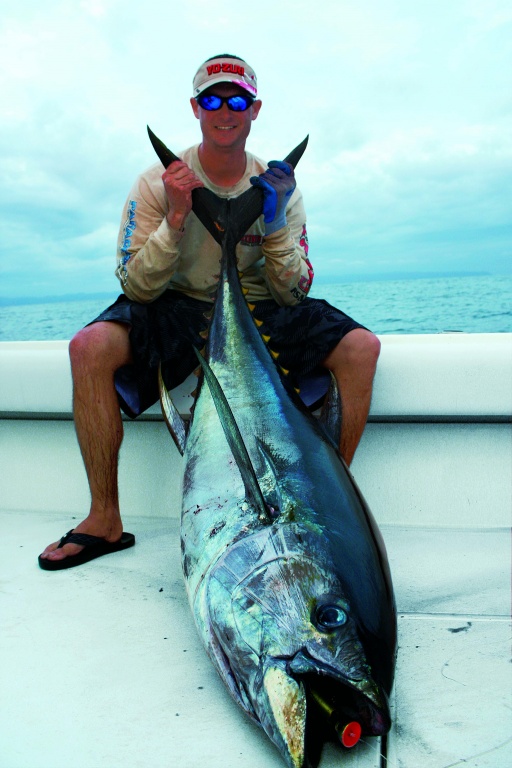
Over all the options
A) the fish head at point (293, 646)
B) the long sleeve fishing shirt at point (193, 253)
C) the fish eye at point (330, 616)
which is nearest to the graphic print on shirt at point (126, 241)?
the long sleeve fishing shirt at point (193, 253)

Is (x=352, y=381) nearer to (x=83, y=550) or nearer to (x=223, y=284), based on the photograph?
(x=223, y=284)

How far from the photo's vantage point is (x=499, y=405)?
2.22m

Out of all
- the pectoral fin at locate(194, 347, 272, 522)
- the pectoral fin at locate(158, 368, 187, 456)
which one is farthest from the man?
the pectoral fin at locate(194, 347, 272, 522)

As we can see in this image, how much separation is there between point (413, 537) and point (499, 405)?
1.74ft

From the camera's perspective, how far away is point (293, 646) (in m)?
0.97

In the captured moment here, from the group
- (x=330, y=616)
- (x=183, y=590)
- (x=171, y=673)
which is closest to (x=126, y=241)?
(x=183, y=590)

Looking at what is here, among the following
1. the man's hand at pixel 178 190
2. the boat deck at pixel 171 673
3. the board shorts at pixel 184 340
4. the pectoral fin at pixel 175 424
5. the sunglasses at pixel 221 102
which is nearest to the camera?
the boat deck at pixel 171 673

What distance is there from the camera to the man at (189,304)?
2029 millimetres

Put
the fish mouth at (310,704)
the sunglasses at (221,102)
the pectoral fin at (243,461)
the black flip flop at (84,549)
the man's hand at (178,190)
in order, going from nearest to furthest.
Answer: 1. the fish mouth at (310,704)
2. the pectoral fin at (243,461)
3. the black flip flop at (84,549)
4. the man's hand at (178,190)
5. the sunglasses at (221,102)

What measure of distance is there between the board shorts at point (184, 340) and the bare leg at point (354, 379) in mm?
45

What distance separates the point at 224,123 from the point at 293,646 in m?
1.83

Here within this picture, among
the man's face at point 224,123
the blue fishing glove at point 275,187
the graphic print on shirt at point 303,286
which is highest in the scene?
the man's face at point 224,123

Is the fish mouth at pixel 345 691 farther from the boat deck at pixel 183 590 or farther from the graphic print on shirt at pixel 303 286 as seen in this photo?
the graphic print on shirt at pixel 303 286

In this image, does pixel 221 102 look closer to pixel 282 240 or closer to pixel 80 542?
pixel 282 240
